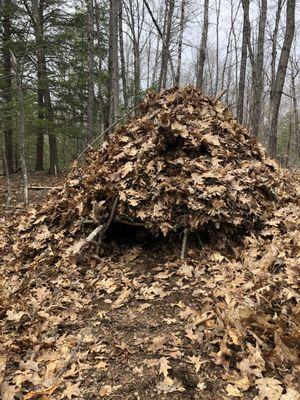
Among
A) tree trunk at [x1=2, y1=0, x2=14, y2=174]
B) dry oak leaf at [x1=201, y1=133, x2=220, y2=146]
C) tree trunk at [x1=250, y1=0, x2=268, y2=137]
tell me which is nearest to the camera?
dry oak leaf at [x1=201, y1=133, x2=220, y2=146]

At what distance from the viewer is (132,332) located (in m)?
3.55

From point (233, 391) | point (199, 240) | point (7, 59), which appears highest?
point (7, 59)

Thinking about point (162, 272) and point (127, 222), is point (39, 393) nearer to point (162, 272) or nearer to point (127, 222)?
point (162, 272)

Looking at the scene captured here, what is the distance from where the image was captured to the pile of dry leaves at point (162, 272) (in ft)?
9.64

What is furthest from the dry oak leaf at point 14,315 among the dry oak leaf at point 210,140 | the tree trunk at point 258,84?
the tree trunk at point 258,84

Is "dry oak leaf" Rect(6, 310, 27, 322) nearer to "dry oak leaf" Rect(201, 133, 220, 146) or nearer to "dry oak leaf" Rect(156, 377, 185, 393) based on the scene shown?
"dry oak leaf" Rect(156, 377, 185, 393)

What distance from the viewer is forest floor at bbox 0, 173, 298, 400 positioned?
2.83m

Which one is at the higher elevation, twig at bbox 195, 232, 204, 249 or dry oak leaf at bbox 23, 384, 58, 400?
twig at bbox 195, 232, 204, 249

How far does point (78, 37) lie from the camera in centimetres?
1507

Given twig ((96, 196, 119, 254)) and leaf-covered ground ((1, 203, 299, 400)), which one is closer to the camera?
leaf-covered ground ((1, 203, 299, 400))

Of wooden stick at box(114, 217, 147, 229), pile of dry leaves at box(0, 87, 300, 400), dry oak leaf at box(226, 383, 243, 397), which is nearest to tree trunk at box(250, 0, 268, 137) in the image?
pile of dry leaves at box(0, 87, 300, 400)

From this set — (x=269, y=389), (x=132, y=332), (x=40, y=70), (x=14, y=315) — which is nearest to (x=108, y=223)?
(x=14, y=315)

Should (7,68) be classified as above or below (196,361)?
above

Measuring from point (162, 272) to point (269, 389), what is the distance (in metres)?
2.19
